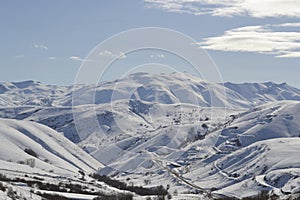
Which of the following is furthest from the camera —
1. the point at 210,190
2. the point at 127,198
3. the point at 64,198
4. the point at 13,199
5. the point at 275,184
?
the point at 210,190

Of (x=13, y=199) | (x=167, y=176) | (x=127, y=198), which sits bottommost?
(x=167, y=176)

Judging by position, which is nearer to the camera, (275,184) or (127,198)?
(127,198)

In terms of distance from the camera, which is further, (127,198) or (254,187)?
(254,187)

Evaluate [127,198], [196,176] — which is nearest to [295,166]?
[196,176]

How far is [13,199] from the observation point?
182 feet

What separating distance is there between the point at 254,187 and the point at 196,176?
48884 millimetres

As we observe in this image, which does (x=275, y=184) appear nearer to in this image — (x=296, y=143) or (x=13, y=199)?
(x=296, y=143)

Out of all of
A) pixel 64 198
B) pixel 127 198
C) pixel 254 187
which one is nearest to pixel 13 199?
pixel 64 198

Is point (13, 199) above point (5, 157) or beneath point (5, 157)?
above

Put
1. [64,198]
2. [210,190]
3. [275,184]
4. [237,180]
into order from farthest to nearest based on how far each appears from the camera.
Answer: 1. [237,180]
2. [210,190]
3. [275,184]
4. [64,198]

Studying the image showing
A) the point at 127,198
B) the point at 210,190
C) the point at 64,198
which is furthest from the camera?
the point at 210,190

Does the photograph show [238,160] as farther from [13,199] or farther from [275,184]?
[13,199]

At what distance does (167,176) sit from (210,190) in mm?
41638

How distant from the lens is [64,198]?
288ft
